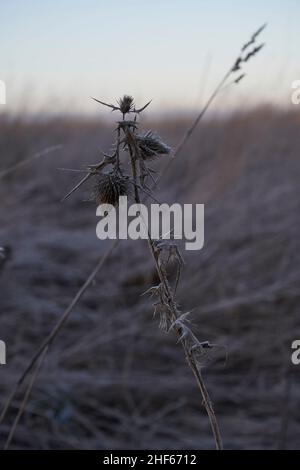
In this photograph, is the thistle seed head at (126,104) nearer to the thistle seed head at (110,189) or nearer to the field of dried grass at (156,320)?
the thistle seed head at (110,189)

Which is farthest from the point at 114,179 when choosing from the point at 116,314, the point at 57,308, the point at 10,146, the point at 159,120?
the point at 159,120

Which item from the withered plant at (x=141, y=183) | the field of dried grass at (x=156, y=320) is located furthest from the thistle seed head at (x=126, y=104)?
the field of dried grass at (x=156, y=320)

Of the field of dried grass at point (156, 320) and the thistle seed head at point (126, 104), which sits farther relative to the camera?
the field of dried grass at point (156, 320)

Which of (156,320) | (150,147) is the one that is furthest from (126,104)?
(156,320)

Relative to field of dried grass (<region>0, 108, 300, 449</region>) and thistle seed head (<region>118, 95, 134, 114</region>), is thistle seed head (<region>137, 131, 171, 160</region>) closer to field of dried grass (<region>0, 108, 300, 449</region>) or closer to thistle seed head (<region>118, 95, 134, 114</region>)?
thistle seed head (<region>118, 95, 134, 114</region>)

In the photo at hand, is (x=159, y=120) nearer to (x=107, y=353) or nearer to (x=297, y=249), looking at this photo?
(x=297, y=249)
